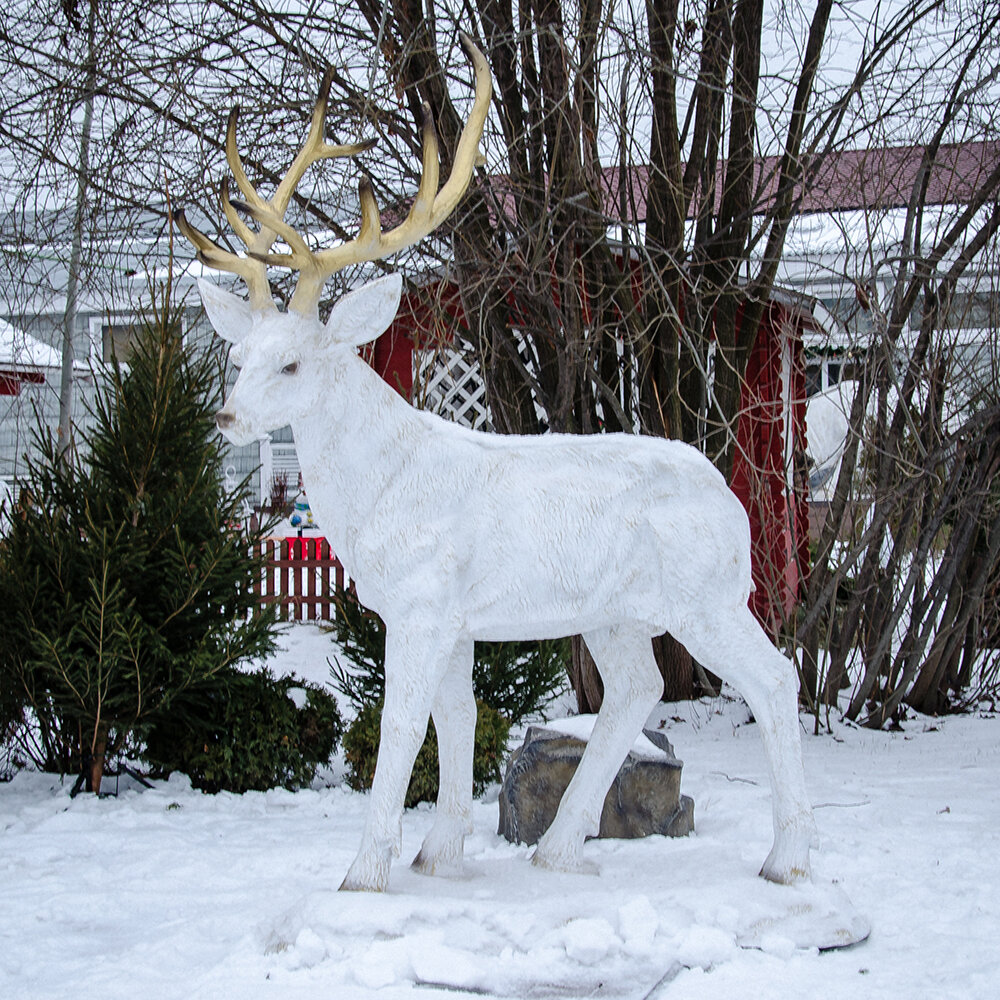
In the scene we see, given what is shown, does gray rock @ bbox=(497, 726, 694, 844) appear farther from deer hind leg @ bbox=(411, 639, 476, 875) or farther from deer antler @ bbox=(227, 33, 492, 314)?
deer antler @ bbox=(227, 33, 492, 314)

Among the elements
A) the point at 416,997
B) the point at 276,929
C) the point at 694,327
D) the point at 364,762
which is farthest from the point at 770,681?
the point at 694,327

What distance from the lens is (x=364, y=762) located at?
518 cm

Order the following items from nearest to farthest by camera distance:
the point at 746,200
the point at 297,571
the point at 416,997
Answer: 1. the point at 416,997
2. the point at 746,200
3. the point at 297,571

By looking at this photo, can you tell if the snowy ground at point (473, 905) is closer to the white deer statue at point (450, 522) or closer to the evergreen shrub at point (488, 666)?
the white deer statue at point (450, 522)

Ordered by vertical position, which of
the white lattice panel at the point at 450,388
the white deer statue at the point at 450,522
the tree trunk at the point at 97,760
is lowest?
the tree trunk at the point at 97,760

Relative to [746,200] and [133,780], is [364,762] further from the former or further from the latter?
[746,200]

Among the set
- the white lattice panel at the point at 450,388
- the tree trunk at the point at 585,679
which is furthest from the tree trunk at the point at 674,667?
the white lattice panel at the point at 450,388

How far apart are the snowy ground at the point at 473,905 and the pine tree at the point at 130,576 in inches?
20.4

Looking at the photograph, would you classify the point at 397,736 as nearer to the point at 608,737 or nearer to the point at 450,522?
the point at 450,522

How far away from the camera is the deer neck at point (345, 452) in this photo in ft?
10.2

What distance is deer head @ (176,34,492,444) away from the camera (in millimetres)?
2932

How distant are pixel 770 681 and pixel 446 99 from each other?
143 inches

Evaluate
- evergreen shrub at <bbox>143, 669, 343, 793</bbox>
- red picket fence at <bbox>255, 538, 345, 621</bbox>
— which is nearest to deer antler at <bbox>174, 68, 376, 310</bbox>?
evergreen shrub at <bbox>143, 669, 343, 793</bbox>

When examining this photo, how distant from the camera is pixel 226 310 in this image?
310 centimetres
